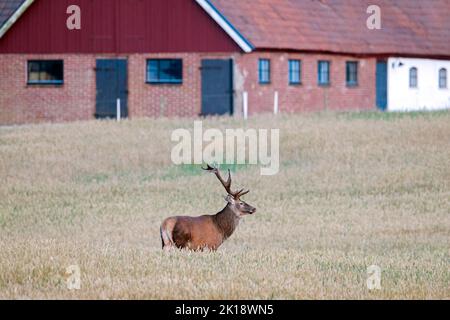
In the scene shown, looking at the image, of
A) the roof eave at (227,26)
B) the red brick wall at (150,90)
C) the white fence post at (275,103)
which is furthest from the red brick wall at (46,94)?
the white fence post at (275,103)

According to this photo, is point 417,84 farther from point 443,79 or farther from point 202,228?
point 202,228

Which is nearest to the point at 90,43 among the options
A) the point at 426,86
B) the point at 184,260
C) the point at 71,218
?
the point at 426,86

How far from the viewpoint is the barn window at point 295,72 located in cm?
4388

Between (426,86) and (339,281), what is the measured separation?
36.7 metres

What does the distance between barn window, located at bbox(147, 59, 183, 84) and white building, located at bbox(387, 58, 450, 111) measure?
32.0ft

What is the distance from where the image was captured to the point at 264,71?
4266 cm

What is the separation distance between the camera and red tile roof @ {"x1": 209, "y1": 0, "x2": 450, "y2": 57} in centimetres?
4212

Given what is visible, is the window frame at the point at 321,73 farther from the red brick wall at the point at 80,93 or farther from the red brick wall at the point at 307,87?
the red brick wall at the point at 80,93

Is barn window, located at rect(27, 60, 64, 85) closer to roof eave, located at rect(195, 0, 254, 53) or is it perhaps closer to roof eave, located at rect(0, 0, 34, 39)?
roof eave, located at rect(0, 0, 34, 39)

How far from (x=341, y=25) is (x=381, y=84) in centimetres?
287

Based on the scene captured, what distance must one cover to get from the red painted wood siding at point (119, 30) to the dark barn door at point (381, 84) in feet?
28.6

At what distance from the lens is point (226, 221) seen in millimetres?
17469
